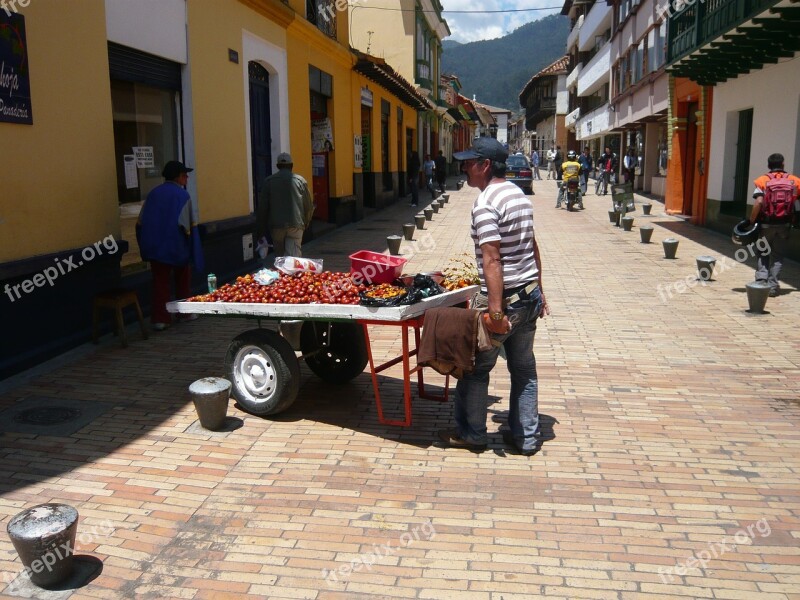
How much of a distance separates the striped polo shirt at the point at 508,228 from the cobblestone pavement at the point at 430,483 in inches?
50.5

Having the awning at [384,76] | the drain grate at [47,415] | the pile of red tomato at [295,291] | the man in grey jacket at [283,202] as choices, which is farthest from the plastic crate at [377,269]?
the awning at [384,76]

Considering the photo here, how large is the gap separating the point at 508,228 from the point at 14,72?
455 cm

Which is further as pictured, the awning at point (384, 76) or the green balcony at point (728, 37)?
the awning at point (384, 76)

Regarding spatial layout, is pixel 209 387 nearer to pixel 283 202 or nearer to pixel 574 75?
pixel 283 202

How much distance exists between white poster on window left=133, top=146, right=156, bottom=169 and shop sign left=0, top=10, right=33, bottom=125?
3.28 metres

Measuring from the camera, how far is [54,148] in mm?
6766

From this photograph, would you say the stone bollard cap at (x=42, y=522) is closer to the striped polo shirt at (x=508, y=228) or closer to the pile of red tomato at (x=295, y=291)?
the pile of red tomato at (x=295, y=291)

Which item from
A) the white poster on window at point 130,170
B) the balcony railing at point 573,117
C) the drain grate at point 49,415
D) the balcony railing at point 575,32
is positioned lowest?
the drain grate at point 49,415

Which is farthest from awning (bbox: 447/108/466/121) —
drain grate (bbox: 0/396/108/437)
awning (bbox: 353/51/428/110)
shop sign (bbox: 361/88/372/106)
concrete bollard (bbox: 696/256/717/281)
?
drain grate (bbox: 0/396/108/437)

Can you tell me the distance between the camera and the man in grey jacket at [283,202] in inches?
346

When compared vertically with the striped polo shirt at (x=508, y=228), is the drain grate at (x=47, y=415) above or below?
below

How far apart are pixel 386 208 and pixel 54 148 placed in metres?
18.1

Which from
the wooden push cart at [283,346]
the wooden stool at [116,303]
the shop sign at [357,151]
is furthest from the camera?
the shop sign at [357,151]

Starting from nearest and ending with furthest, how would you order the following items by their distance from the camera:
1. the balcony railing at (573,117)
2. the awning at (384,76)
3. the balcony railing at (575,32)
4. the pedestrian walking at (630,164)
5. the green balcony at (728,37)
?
the green balcony at (728,37) < the awning at (384,76) < the pedestrian walking at (630,164) < the balcony railing at (575,32) < the balcony railing at (573,117)
